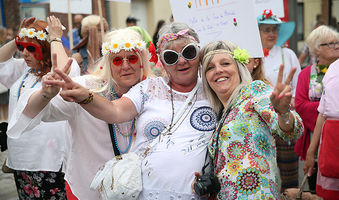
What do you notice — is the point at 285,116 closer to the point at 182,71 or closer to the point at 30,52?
the point at 182,71

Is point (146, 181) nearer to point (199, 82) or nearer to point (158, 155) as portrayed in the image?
point (158, 155)

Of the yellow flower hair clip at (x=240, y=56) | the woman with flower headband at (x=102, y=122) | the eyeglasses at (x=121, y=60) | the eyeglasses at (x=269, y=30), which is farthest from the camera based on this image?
the eyeglasses at (x=269, y=30)

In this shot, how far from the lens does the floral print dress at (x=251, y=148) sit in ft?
6.79

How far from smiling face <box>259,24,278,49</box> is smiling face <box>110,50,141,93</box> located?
2.58 metres

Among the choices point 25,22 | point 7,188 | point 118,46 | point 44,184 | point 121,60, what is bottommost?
point 7,188

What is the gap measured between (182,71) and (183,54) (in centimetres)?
12

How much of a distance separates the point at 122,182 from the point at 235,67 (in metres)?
1.01

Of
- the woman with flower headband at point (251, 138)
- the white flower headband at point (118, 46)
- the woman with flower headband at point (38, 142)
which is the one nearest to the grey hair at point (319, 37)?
the woman with flower headband at point (251, 138)

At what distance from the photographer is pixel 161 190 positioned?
2.27 metres

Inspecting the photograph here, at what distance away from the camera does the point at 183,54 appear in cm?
246

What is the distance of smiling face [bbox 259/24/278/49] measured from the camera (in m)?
4.78

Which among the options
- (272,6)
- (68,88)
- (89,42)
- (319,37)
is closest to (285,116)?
(68,88)

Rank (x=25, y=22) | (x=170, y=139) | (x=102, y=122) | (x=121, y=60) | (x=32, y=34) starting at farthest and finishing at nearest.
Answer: (x=25, y=22)
(x=32, y=34)
(x=121, y=60)
(x=102, y=122)
(x=170, y=139)

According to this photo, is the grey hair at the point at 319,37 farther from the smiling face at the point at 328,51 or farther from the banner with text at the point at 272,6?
the banner with text at the point at 272,6
